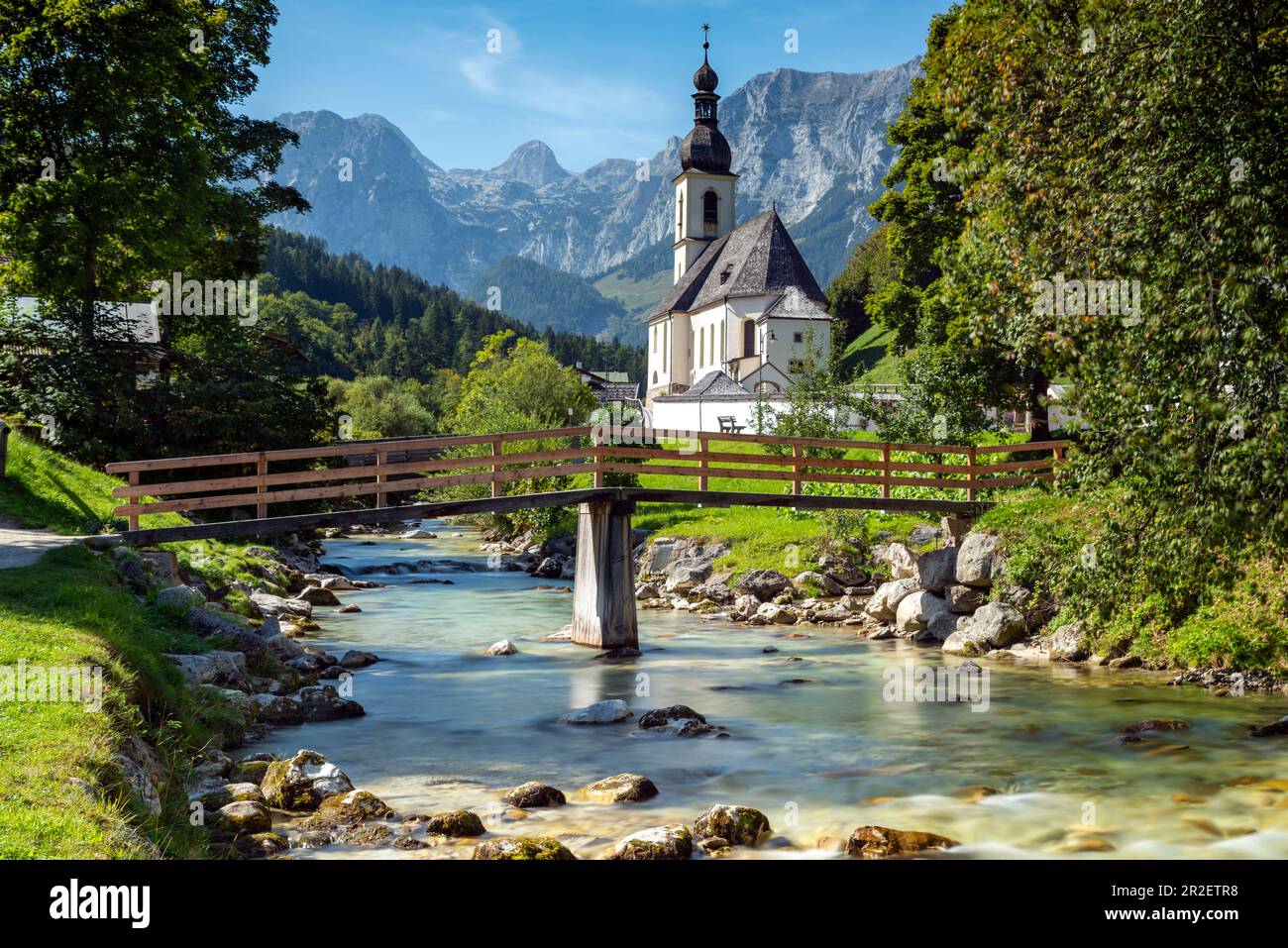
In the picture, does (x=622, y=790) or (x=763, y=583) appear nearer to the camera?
(x=622, y=790)

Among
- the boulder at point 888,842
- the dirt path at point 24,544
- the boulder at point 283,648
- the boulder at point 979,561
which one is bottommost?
the boulder at point 888,842

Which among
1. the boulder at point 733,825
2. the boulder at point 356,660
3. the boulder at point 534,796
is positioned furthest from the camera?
the boulder at point 356,660

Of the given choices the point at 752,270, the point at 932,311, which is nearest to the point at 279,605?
the point at 932,311

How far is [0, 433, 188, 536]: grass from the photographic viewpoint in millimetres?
18938

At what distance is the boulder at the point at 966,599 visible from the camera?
22.9m

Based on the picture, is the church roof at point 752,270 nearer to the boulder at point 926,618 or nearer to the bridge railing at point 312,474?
the boulder at point 926,618

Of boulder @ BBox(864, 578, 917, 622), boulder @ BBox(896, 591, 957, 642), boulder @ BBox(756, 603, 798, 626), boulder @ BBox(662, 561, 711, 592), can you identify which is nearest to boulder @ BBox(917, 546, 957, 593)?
boulder @ BBox(864, 578, 917, 622)

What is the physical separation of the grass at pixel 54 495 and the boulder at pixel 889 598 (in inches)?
602

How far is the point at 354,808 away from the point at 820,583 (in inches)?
705

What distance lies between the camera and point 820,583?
2708cm

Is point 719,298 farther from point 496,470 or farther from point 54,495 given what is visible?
point 54,495

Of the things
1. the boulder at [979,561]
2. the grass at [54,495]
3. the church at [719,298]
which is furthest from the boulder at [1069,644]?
the church at [719,298]
